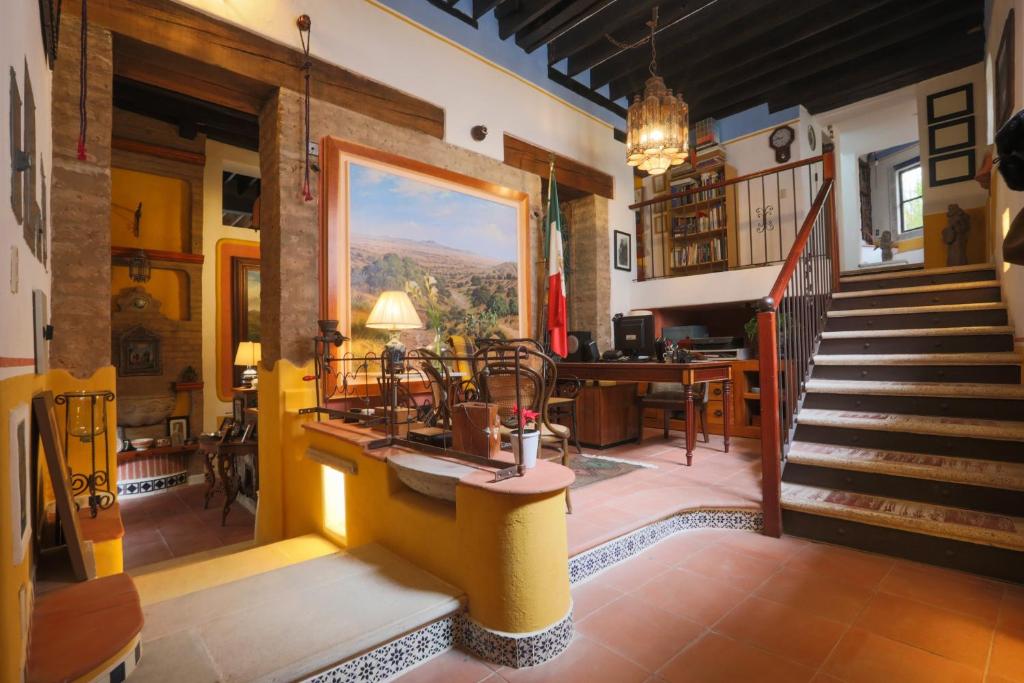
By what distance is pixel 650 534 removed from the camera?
2670 millimetres

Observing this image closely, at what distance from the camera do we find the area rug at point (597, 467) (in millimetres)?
3475

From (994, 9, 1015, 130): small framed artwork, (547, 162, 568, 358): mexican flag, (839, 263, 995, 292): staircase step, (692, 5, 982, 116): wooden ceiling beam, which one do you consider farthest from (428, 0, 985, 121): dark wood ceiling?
(839, 263, 995, 292): staircase step

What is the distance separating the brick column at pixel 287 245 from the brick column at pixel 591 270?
A: 3.38 m

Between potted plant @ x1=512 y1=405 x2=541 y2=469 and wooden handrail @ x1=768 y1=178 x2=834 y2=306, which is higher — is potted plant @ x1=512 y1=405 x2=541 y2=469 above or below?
below

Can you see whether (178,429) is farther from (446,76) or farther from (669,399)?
(669,399)

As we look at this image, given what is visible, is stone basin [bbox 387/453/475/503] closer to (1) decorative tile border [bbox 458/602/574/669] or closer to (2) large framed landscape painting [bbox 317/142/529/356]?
(1) decorative tile border [bbox 458/602/574/669]

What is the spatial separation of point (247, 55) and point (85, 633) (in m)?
3.47

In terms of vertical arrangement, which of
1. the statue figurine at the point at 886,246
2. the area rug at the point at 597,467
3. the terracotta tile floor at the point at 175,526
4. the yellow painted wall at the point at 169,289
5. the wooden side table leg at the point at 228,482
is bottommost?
the terracotta tile floor at the point at 175,526

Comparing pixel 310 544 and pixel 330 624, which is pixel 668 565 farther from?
pixel 310 544

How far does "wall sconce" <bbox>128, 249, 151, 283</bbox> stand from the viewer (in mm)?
5645

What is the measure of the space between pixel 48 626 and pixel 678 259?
273 inches

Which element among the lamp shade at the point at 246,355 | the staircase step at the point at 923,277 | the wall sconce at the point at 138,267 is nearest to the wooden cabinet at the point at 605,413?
the staircase step at the point at 923,277

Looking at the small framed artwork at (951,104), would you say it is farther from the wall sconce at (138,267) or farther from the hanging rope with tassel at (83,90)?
the wall sconce at (138,267)

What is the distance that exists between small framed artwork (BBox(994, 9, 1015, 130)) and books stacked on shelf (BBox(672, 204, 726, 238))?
9.97 feet
